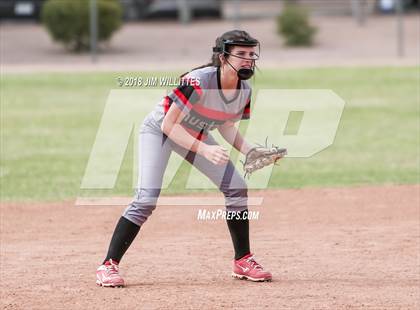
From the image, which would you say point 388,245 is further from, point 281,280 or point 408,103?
point 408,103

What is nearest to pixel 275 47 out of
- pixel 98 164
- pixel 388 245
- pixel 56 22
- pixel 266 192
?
pixel 56 22

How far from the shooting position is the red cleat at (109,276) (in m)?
7.43

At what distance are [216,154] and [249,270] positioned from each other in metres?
1.19

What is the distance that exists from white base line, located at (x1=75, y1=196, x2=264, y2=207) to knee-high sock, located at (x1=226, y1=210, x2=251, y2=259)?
3.43 metres

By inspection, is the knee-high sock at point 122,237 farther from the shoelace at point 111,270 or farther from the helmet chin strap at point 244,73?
the helmet chin strap at point 244,73

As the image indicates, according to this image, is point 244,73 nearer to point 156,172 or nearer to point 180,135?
point 180,135

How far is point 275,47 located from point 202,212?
18064 millimetres

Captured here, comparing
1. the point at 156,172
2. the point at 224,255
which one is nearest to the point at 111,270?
the point at 156,172

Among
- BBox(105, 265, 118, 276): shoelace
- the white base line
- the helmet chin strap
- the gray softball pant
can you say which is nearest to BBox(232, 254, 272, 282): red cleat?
the gray softball pant

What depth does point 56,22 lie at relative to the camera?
27188 mm

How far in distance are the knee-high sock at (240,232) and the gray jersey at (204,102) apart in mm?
688

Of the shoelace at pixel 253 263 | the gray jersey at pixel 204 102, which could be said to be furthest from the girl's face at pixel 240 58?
the shoelace at pixel 253 263

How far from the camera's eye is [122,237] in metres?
7.48

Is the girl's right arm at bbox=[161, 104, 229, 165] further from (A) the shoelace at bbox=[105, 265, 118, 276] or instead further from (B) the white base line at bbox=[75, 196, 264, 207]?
(B) the white base line at bbox=[75, 196, 264, 207]
